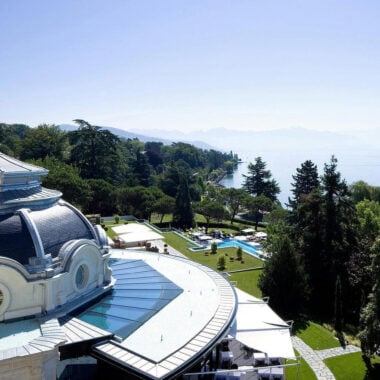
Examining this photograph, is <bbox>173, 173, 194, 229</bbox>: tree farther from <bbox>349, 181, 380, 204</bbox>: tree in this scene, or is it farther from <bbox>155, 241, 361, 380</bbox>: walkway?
<bbox>155, 241, 361, 380</bbox>: walkway

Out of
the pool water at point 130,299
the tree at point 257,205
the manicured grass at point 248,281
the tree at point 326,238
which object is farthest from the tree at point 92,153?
the pool water at point 130,299

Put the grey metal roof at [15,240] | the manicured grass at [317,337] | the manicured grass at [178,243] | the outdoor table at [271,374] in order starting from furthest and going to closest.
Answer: the manicured grass at [178,243], the manicured grass at [317,337], the outdoor table at [271,374], the grey metal roof at [15,240]

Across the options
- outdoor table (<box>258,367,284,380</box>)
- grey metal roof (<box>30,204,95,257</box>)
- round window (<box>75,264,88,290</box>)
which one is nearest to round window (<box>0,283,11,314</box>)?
grey metal roof (<box>30,204,95,257</box>)

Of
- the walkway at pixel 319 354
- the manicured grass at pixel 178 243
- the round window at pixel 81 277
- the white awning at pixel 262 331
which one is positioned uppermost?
the round window at pixel 81 277

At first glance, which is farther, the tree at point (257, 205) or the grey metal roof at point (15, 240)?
the tree at point (257, 205)

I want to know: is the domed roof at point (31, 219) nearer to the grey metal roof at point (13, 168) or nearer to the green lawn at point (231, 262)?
the grey metal roof at point (13, 168)

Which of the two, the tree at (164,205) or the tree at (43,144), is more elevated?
the tree at (43,144)

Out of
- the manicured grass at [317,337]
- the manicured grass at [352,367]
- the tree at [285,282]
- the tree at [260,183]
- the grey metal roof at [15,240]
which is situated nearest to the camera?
the grey metal roof at [15,240]
